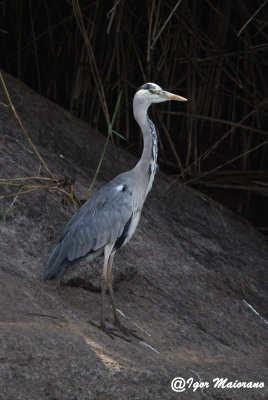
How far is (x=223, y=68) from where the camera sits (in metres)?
6.98

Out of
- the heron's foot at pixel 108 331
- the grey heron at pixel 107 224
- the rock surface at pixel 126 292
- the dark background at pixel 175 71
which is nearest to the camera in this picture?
the rock surface at pixel 126 292

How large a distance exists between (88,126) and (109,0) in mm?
1126

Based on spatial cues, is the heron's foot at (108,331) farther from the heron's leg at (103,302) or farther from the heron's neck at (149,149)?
the heron's neck at (149,149)

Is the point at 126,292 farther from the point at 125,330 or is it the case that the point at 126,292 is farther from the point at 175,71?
the point at 175,71

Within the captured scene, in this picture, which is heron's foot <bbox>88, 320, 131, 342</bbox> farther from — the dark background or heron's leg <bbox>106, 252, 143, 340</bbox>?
the dark background

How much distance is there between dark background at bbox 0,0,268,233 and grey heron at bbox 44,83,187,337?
1.76 meters

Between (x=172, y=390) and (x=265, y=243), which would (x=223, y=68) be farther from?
(x=172, y=390)

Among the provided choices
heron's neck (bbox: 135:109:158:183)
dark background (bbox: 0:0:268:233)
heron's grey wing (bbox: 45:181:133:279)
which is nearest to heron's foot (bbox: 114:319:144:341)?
heron's grey wing (bbox: 45:181:133:279)

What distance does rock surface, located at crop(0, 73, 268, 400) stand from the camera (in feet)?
12.2

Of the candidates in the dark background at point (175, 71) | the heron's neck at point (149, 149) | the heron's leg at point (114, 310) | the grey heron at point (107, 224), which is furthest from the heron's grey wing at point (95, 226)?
the dark background at point (175, 71)

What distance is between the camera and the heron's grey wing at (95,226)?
467 cm

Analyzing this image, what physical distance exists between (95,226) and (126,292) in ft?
1.79

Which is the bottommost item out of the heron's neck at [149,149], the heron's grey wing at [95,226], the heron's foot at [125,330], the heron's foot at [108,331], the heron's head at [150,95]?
the heron's foot at [125,330]

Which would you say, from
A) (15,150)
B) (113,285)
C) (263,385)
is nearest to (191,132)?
(15,150)
